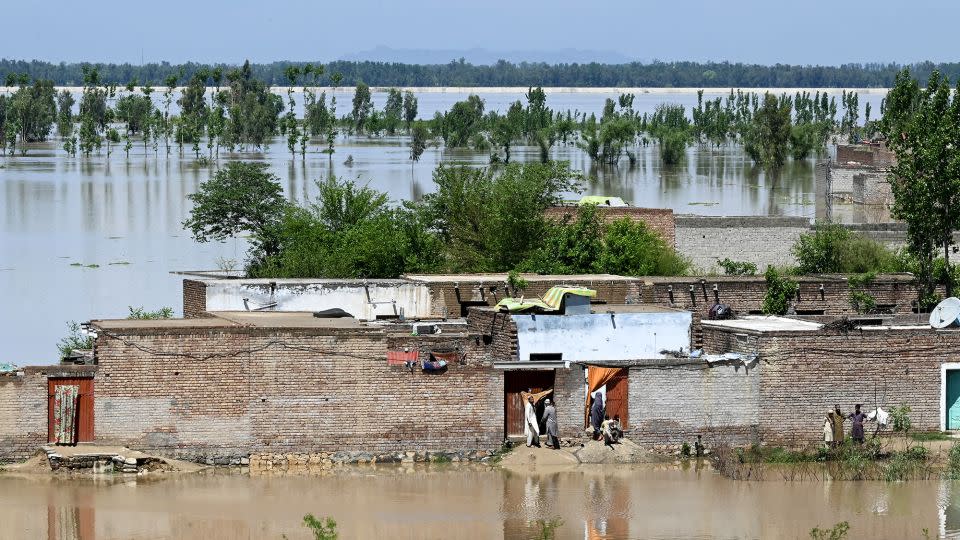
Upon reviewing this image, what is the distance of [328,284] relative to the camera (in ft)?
74.2

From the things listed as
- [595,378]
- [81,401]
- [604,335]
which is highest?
[604,335]

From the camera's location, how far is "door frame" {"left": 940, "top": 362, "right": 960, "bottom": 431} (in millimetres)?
20047

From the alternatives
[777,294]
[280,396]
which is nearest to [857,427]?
[777,294]

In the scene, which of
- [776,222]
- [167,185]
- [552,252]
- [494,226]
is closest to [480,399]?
[552,252]

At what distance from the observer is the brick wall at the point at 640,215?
107ft

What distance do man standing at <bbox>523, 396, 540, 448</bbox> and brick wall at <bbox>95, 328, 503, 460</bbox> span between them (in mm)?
296

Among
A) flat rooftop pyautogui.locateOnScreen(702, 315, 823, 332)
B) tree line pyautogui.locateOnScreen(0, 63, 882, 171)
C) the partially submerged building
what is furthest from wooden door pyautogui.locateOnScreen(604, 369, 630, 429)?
tree line pyautogui.locateOnScreen(0, 63, 882, 171)

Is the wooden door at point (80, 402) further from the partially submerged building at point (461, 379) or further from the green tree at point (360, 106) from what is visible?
the green tree at point (360, 106)

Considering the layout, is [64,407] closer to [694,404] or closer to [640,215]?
[694,404]

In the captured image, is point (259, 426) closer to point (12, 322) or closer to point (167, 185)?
point (12, 322)

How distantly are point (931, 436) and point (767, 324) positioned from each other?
266 centimetres

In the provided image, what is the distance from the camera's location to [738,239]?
122 feet

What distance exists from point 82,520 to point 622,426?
6.21m

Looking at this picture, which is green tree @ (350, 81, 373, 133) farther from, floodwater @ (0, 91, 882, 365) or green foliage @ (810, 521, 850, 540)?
green foliage @ (810, 521, 850, 540)
